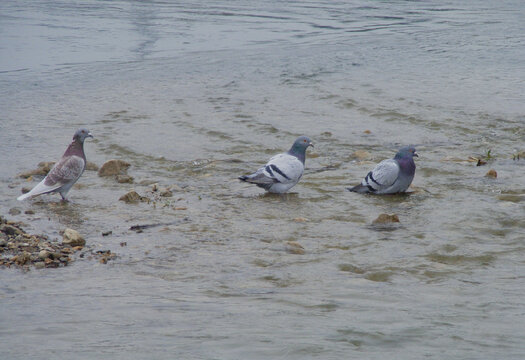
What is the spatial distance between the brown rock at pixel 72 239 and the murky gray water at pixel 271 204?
0.17 meters

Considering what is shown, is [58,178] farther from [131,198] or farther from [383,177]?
[383,177]

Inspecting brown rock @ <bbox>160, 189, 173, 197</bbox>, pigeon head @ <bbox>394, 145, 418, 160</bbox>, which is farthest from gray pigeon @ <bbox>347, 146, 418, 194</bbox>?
brown rock @ <bbox>160, 189, 173, 197</bbox>

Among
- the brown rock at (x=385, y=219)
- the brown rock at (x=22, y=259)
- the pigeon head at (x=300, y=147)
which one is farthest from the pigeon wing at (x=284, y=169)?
the brown rock at (x=22, y=259)

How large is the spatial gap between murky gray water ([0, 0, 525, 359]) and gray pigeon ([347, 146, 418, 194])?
195mm

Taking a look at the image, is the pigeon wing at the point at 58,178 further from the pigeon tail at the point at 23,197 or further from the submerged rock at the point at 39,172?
the submerged rock at the point at 39,172

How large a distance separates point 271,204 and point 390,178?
1308 mm

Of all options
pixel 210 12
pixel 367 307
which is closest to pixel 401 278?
pixel 367 307

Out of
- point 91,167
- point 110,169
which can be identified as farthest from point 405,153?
point 91,167

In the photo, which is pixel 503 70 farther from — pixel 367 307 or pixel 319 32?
pixel 367 307

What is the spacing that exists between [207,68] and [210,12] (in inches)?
421

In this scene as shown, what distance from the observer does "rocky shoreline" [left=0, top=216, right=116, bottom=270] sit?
5809mm

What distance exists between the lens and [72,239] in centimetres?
628

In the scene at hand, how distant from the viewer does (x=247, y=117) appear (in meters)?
12.7

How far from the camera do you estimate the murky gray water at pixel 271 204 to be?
4.53 meters
